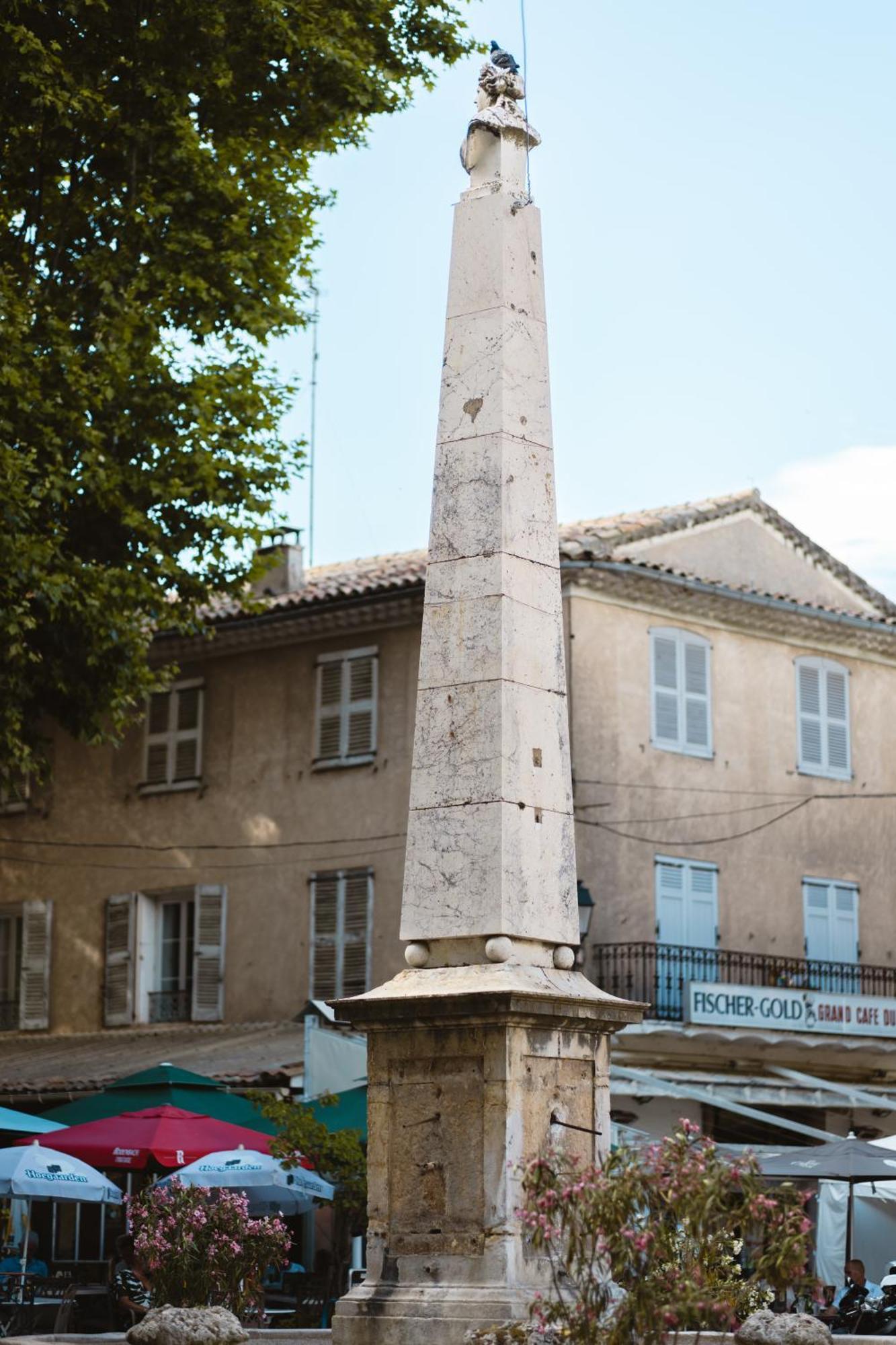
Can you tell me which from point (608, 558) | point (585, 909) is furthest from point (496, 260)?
point (608, 558)

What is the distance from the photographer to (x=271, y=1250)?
11812 mm

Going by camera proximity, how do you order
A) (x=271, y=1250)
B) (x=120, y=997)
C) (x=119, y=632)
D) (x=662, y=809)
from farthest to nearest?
(x=120, y=997) → (x=662, y=809) → (x=119, y=632) → (x=271, y=1250)

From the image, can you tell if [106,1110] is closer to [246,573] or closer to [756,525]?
[246,573]

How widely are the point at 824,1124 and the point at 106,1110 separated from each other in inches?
446

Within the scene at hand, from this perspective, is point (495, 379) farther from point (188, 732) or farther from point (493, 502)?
point (188, 732)

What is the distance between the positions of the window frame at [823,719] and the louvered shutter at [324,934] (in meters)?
6.25

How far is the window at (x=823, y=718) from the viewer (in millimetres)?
28422

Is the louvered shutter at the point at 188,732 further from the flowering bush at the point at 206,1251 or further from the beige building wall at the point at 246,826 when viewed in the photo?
the flowering bush at the point at 206,1251

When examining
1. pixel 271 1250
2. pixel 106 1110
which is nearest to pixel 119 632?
pixel 106 1110

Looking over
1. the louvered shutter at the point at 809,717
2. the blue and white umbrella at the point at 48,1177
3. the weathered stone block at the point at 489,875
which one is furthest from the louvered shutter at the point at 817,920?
the weathered stone block at the point at 489,875

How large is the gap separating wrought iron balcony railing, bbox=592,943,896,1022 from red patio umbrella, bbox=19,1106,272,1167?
7763mm

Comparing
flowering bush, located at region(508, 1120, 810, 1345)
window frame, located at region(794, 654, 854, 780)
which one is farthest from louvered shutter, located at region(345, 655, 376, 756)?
flowering bush, located at region(508, 1120, 810, 1345)

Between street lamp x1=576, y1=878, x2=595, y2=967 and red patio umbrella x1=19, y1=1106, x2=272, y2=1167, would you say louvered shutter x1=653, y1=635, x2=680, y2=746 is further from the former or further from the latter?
red patio umbrella x1=19, y1=1106, x2=272, y2=1167

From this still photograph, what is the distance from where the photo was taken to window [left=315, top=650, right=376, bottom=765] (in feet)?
88.2
